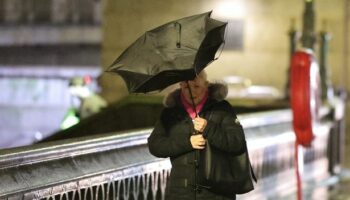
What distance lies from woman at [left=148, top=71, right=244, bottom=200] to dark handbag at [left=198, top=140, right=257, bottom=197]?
55 mm

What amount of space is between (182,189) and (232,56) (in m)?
20.0

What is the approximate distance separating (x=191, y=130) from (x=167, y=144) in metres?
0.19

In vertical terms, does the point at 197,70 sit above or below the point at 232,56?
above

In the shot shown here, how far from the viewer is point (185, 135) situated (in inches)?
236

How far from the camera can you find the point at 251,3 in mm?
25906

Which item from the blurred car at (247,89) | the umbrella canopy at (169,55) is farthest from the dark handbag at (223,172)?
the blurred car at (247,89)

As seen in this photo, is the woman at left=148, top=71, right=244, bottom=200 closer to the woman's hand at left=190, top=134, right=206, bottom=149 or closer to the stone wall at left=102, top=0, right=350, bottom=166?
the woman's hand at left=190, top=134, right=206, bottom=149

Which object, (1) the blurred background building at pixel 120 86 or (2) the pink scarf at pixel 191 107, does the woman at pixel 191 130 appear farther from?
(1) the blurred background building at pixel 120 86

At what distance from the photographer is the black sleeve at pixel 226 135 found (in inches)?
231

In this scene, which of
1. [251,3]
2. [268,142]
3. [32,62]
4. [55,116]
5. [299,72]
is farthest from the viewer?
[32,62]

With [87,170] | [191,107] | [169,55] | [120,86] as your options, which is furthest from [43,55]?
[169,55]

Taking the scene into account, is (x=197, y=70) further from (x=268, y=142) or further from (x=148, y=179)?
(x=268, y=142)

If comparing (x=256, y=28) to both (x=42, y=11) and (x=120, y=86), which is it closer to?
(x=120, y=86)

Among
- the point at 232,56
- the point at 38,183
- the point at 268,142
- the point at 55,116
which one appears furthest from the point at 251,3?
the point at 38,183
